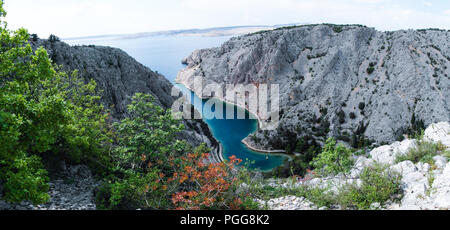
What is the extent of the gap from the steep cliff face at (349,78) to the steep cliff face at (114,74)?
24808 mm

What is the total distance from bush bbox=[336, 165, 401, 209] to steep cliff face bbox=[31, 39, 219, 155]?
30.8 metres

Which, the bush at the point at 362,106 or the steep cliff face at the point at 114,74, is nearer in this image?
the steep cliff face at the point at 114,74

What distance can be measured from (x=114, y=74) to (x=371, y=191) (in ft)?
175

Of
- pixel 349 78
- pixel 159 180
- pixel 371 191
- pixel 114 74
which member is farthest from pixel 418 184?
pixel 349 78

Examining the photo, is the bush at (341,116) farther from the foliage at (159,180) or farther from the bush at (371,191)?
the bush at (371,191)


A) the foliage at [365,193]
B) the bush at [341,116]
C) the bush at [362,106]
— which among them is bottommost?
the bush at [341,116]

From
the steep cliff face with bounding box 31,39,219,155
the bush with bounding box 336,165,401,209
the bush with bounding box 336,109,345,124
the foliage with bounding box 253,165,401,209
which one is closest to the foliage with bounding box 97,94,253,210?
the foliage with bounding box 253,165,401,209

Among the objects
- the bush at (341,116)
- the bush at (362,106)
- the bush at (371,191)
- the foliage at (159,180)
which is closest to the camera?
the bush at (371,191)

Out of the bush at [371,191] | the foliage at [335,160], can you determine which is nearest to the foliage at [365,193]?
the bush at [371,191]

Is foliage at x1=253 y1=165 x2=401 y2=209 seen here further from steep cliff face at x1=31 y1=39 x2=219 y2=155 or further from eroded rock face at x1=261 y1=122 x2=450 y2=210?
steep cliff face at x1=31 y1=39 x2=219 y2=155

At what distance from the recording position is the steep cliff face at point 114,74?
42688mm

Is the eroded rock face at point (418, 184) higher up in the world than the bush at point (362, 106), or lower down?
higher up

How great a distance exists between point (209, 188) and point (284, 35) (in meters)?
96.2

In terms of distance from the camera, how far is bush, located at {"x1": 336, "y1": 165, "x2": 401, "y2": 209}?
968 centimetres
